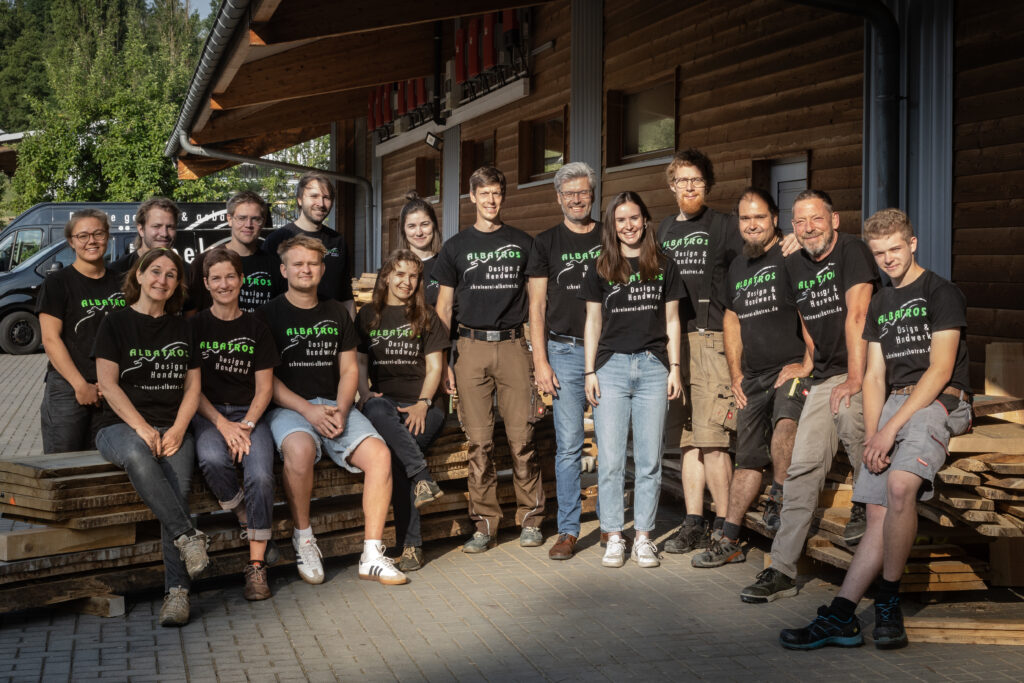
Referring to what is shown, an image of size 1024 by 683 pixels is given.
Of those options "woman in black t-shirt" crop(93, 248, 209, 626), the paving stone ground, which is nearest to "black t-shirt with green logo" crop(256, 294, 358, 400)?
"woman in black t-shirt" crop(93, 248, 209, 626)

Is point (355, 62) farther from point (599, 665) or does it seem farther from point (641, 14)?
point (599, 665)

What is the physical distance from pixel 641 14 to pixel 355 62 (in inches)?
269

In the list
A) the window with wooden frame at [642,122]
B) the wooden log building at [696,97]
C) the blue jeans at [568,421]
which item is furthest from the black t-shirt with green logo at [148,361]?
the window with wooden frame at [642,122]

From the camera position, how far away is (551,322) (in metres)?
6.67

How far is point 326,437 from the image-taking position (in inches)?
245

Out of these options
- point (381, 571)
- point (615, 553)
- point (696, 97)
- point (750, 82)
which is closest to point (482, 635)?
point (381, 571)

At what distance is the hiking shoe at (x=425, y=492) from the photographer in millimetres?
6340

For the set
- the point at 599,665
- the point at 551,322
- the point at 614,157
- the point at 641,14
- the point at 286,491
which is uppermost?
the point at 641,14

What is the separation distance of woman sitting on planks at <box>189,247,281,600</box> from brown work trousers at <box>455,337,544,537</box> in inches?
46.8

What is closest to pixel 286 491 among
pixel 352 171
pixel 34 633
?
pixel 34 633

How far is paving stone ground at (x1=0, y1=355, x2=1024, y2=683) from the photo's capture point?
184 inches

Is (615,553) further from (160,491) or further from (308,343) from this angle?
(160,491)

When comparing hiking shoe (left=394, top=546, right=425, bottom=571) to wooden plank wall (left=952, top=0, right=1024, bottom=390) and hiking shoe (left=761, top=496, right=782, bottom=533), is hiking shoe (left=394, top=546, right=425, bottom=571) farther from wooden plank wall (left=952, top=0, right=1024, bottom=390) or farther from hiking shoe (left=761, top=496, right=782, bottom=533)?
wooden plank wall (left=952, top=0, right=1024, bottom=390)

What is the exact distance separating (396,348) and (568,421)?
44.1 inches
